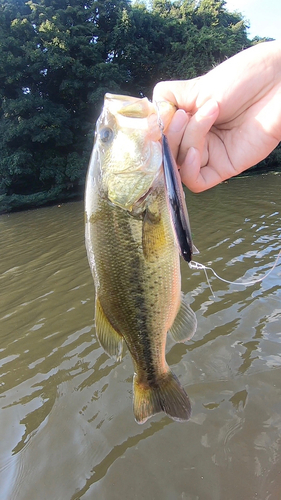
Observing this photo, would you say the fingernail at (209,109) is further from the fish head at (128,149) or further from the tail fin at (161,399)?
the tail fin at (161,399)

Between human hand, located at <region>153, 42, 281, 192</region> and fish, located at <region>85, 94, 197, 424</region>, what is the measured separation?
201mm

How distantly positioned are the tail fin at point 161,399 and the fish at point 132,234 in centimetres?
3

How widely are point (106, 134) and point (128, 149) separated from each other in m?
0.15

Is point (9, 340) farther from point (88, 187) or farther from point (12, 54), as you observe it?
point (12, 54)

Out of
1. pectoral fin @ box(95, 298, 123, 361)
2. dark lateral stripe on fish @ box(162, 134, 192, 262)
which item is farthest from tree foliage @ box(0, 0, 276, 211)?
dark lateral stripe on fish @ box(162, 134, 192, 262)

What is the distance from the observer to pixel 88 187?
162 cm

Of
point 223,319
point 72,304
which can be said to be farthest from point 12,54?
point 223,319

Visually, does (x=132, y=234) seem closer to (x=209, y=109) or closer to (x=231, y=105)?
(x=209, y=109)

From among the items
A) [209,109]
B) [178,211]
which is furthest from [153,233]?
[209,109]

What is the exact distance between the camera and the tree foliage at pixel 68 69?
22031 mm

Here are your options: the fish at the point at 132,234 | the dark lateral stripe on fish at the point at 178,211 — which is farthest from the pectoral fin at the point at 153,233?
the dark lateral stripe on fish at the point at 178,211

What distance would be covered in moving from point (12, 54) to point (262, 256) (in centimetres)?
2257

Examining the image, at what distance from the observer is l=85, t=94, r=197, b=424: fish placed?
1523mm

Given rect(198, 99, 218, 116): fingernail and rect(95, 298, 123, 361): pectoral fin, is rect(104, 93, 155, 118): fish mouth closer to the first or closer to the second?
rect(198, 99, 218, 116): fingernail
